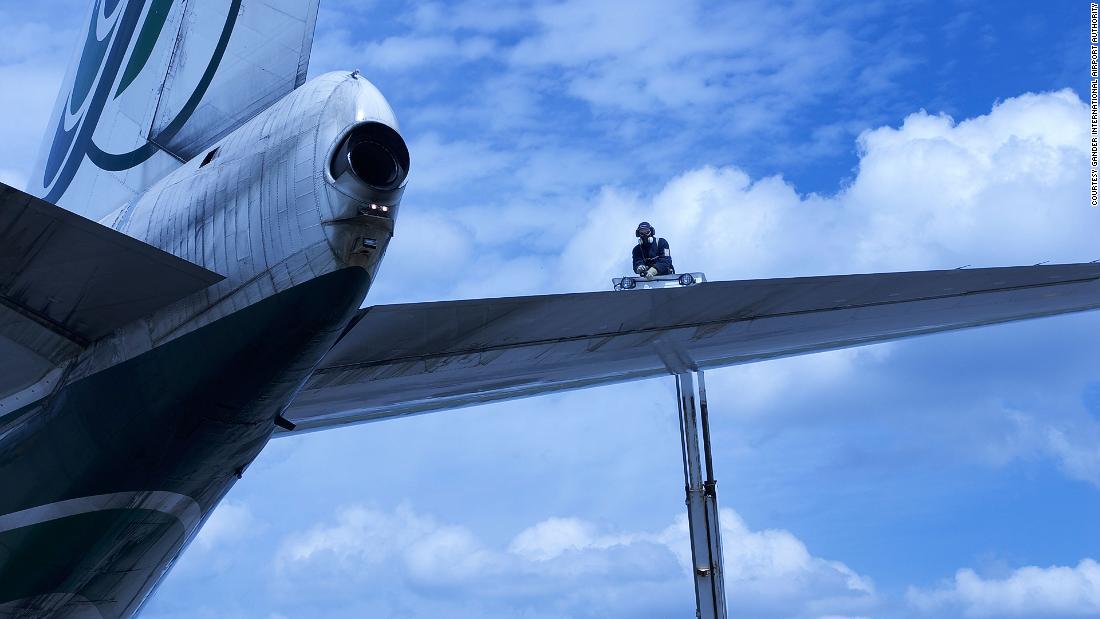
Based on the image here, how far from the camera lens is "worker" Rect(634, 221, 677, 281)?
1294 cm

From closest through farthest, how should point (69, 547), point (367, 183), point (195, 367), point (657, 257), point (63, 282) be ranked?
point (367, 183), point (63, 282), point (195, 367), point (69, 547), point (657, 257)

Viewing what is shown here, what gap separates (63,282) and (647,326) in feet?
15.0

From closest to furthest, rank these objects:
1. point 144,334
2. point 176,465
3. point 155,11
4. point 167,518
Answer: point 144,334, point 176,465, point 167,518, point 155,11

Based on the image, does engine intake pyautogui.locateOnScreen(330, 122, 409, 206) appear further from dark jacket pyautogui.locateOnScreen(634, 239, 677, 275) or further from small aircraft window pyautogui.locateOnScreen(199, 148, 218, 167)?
dark jacket pyautogui.locateOnScreen(634, 239, 677, 275)

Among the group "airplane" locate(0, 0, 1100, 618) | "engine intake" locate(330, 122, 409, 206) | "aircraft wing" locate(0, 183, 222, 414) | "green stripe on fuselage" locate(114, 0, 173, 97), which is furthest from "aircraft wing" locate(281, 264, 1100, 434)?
"green stripe on fuselage" locate(114, 0, 173, 97)

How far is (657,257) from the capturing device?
510 inches

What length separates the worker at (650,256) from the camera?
12938mm

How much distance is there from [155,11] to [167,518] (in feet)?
15.5

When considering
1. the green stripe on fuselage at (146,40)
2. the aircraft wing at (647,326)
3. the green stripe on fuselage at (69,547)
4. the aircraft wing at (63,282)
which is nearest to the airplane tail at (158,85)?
the green stripe on fuselage at (146,40)

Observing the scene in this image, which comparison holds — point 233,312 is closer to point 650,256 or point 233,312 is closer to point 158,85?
point 158,85

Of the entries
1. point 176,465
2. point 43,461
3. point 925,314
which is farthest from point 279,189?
point 925,314

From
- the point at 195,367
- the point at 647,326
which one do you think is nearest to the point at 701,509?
the point at 647,326

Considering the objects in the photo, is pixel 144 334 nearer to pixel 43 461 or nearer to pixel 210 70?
Answer: pixel 43 461

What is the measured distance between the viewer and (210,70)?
31.0 ft
